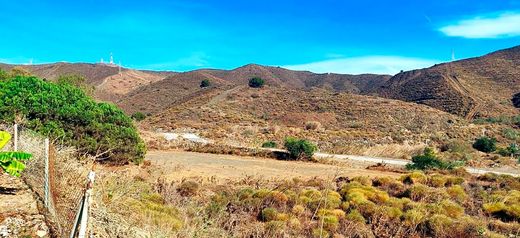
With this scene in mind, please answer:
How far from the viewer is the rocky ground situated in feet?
18.9

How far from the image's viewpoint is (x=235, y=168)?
2458 centimetres

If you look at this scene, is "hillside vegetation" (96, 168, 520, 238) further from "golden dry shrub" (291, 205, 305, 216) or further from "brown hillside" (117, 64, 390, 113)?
"brown hillside" (117, 64, 390, 113)

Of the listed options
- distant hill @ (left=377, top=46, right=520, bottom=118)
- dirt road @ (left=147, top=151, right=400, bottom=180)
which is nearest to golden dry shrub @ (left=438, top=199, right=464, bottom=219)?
dirt road @ (left=147, top=151, right=400, bottom=180)

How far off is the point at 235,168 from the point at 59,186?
58.2 ft

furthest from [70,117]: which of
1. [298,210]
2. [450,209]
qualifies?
[450,209]

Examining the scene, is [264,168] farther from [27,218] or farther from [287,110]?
[287,110]

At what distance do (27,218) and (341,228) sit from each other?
8890 millimetres

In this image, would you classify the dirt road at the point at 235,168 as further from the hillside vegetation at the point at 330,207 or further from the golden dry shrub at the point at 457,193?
the golden dry shrub at the point at 457,193

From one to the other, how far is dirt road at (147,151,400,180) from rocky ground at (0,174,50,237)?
12.7m

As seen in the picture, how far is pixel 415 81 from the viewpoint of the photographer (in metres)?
101

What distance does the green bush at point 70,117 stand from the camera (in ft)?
56.5

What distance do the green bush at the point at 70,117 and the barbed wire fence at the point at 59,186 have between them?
21.7 ft

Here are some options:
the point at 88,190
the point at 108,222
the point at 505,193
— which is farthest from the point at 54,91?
the point at 505,193

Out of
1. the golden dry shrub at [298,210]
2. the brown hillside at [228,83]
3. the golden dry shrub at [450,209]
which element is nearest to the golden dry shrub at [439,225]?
the golden dry shrub at [450,209]
